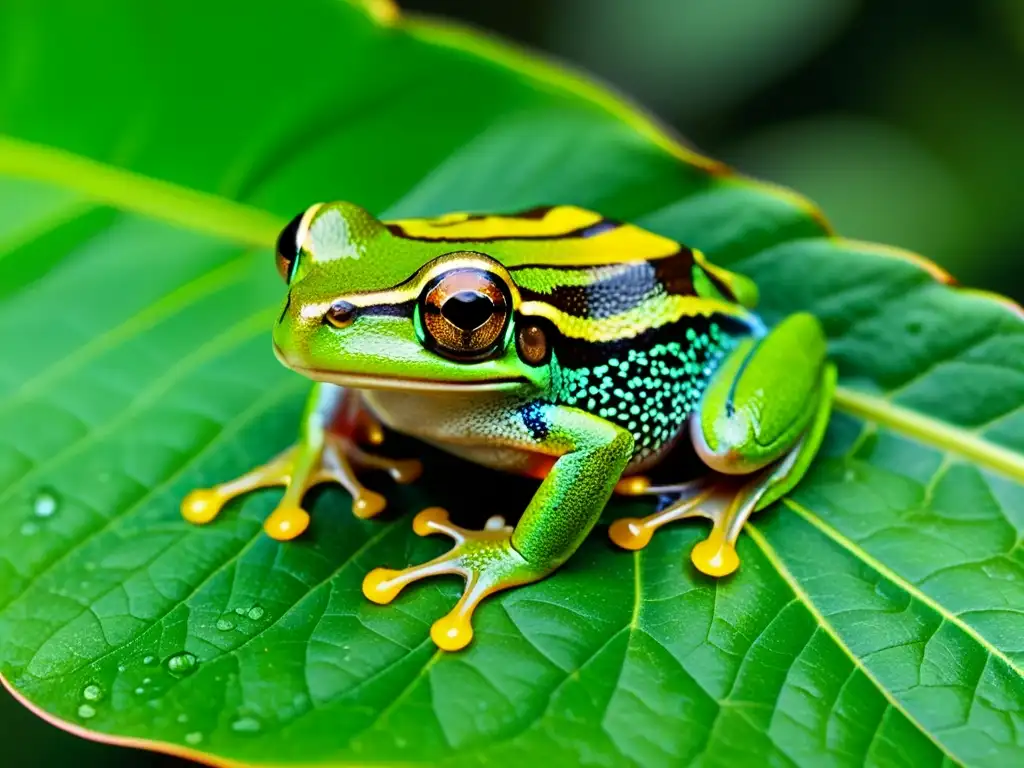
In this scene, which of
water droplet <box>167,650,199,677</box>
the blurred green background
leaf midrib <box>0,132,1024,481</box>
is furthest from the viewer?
the blurred green background

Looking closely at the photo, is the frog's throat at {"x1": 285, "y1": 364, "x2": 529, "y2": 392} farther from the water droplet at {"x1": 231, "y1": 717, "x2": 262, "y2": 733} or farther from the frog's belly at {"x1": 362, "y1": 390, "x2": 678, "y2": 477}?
the water droplet at {"x1": 231, "y1": 717, "x2": 262, "y2": 733}

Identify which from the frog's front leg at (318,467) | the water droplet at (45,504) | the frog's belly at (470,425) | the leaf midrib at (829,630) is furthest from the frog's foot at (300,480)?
the leaf midrib at (829,630)

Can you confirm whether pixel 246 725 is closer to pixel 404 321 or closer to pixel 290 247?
pixel 404 321

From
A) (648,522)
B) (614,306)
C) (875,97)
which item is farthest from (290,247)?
(875,97)

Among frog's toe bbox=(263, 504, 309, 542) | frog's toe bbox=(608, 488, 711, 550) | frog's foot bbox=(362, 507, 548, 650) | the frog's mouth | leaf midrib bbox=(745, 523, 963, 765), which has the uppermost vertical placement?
the frog's mouth

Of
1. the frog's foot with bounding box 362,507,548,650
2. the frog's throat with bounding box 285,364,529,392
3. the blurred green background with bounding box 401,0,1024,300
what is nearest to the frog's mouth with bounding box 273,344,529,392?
the frog's throat with bounding box 285,364,529,392

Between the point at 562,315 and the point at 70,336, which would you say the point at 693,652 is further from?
the point at 70,336

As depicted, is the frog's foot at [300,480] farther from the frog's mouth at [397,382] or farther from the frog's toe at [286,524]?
the frog's mouth at [397,382]
